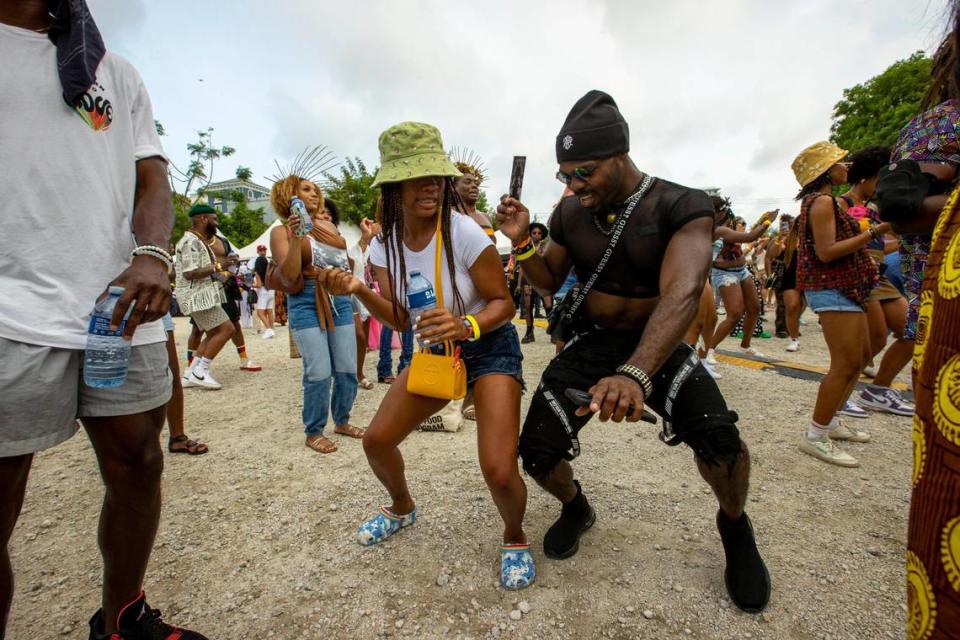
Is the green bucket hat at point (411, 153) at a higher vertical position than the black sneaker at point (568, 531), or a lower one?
higher

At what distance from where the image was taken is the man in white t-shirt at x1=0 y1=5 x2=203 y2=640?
1.29 metres

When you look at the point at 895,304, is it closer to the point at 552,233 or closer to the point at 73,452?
the point at 552,233

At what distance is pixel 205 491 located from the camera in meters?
2.98

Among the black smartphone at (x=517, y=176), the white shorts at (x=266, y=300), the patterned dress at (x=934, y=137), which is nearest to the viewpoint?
the patterned dress at (x=934, y=137)

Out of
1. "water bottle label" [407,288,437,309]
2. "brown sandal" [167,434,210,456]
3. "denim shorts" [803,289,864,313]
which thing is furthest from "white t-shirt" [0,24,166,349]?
"denim shorts" [803,289,864,313]

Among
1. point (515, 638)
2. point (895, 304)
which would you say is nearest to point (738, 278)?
point (895, 304)

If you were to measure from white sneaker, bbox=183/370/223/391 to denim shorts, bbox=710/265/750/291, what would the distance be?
6804 mm

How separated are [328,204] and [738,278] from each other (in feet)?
17.8

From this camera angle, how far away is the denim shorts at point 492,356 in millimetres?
2184

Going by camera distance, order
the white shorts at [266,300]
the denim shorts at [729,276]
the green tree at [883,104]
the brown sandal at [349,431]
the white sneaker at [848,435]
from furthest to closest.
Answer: the green tree at [883,104]
the white shorts at [266,300]
the denim shorts at [729,276]
the brown sandal at [349,431]
the white sneaker at [848,435]

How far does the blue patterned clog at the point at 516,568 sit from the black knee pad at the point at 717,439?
0.92m

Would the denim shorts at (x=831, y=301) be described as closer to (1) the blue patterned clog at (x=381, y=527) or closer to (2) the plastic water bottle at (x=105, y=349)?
(1) the blue patterned clog at (x=381, y=527)

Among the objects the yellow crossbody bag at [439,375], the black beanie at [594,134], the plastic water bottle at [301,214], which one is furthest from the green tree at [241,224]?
the black beanie at [594,134]

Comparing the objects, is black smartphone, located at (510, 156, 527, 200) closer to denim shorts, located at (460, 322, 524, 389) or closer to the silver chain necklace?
the silver chain necklace
